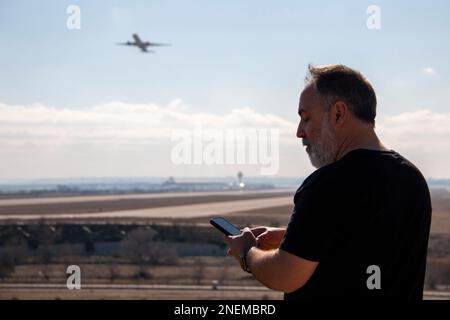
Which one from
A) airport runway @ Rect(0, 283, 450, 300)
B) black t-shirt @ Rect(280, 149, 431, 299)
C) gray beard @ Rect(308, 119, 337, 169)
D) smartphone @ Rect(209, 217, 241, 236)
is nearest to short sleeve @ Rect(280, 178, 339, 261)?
black t-shirt @ Rect(280, 149, 431, 299)

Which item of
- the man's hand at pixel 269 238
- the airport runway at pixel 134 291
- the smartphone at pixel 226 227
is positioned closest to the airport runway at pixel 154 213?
the airport runway at pixel 134 291

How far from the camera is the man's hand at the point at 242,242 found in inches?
143

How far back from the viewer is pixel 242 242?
3656mm

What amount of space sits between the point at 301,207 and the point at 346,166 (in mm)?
282

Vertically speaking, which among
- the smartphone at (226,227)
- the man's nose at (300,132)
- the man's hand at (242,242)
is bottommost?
the man's hand at (242,242)

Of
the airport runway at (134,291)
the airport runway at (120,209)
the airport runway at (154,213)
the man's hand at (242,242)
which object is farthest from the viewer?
the airport runway at (120,209)

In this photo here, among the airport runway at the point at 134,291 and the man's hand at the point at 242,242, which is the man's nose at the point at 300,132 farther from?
the airport runway at the point at 134,291

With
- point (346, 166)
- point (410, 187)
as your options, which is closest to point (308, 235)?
point (346, 166)

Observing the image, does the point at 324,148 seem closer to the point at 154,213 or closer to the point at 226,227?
the point at 226,227

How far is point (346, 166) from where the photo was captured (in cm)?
328

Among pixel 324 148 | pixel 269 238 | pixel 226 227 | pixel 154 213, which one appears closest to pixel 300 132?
pixel 324 148

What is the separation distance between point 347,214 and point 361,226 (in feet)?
0.35
